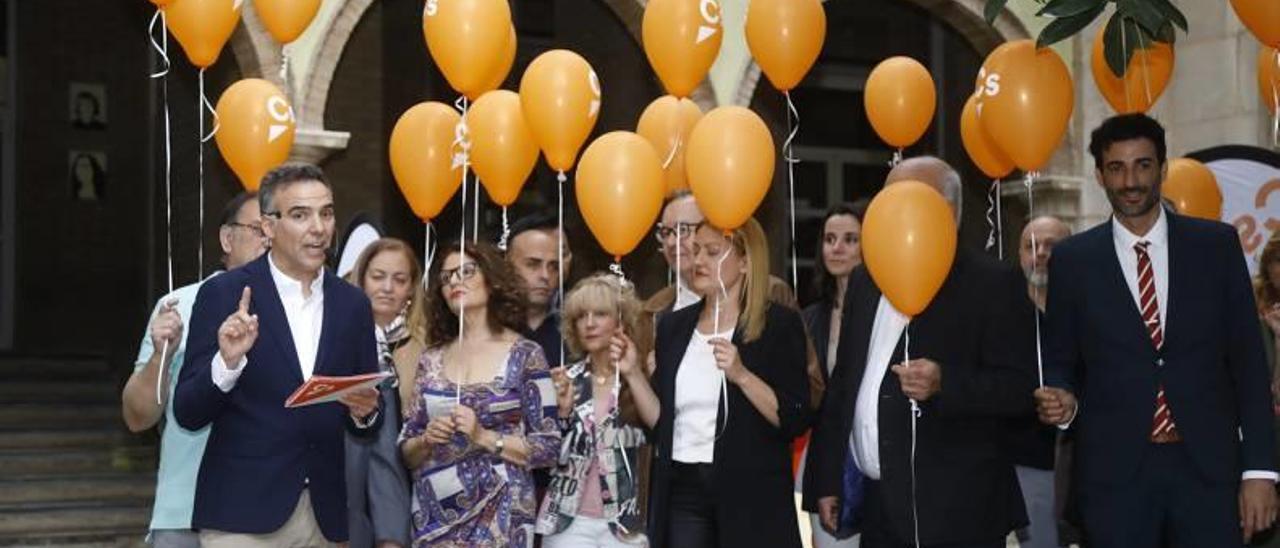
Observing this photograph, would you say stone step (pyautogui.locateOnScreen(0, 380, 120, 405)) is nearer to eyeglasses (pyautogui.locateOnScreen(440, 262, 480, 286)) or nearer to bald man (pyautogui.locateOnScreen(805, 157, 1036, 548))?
eyeglasses (pyautogui.locateOnScreen(440, 262, 480, 286))

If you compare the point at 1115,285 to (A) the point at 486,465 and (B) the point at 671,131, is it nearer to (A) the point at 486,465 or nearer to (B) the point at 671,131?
(A) the point at 486,465

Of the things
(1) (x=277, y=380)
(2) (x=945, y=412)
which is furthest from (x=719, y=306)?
(1) (x=277, y=380)

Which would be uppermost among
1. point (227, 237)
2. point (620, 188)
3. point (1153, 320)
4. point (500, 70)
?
point (500, 70)

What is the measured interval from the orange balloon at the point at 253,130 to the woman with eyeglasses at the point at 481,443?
118cm

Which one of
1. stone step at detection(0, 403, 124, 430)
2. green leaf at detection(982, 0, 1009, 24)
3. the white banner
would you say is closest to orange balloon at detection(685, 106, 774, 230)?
green leaf at detection(982, 0, 1009, 24)

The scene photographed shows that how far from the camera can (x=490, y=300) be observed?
16.6ft

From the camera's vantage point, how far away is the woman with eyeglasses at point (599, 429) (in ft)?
16.5

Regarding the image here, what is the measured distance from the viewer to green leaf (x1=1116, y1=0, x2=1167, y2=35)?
14.4 feet

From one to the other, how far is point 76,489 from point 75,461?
48cm

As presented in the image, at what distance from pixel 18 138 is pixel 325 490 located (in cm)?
1037

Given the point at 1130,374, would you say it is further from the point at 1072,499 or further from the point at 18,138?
the point at 18,138

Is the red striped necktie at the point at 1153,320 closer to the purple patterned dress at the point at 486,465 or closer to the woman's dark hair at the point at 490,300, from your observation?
the purple patterned dress at the point at 486,465

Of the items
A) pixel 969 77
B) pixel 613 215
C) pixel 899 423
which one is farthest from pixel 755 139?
pixel 969 77

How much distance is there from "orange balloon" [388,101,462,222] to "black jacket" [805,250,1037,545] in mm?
2091
